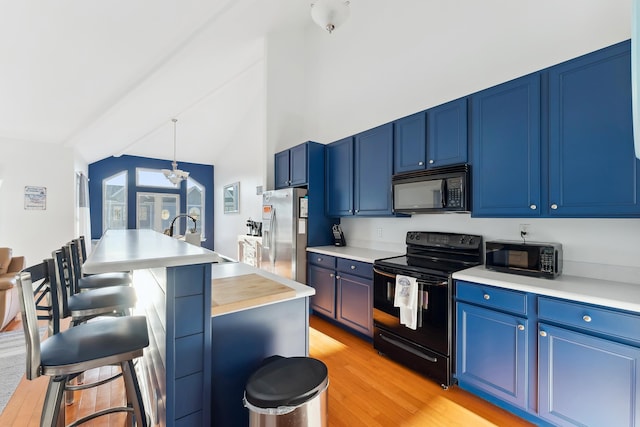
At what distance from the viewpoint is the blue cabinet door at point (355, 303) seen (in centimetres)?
279

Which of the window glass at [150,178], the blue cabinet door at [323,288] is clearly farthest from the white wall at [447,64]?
the window glass at [150,178]

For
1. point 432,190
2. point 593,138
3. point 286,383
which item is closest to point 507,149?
point 593,138

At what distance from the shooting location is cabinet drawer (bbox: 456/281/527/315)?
174cm

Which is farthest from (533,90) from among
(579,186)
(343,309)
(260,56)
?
(260,56)

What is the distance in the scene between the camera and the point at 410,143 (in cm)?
277

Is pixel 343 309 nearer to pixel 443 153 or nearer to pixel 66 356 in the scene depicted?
pixel 443 153

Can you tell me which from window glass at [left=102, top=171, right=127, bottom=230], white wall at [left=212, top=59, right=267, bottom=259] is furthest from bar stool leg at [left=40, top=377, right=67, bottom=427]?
window glass at [left=102, top=171, right=127, bottom=230]

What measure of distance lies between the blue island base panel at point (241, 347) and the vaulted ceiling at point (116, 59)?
243 centimetres

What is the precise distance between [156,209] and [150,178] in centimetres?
86

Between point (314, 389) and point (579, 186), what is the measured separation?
198 centimetres

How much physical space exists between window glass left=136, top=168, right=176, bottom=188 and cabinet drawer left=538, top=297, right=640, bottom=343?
26.8ft

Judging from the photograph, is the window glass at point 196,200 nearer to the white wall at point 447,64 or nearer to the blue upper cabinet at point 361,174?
the white wall at point 447,64

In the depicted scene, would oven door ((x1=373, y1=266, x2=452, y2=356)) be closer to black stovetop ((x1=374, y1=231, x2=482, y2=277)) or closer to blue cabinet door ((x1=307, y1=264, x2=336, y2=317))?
black stovetop ((x1=374, y1=231, x2=482, y2=277))

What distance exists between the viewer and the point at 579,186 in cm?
174
